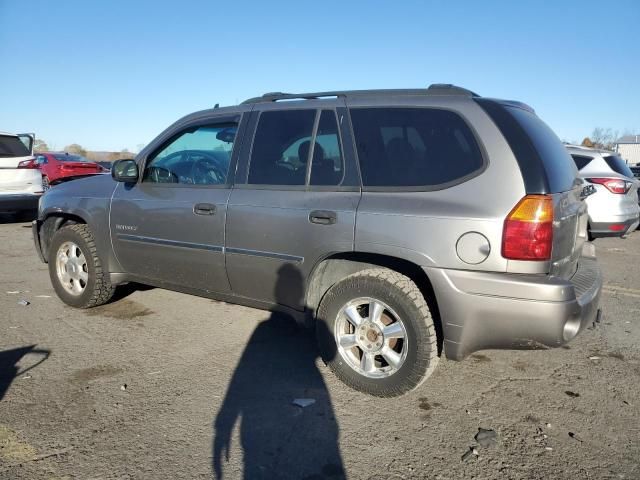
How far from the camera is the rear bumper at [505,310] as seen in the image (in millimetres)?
2609

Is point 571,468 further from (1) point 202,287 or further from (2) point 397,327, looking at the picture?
(1) point 202,287

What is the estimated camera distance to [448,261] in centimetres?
275

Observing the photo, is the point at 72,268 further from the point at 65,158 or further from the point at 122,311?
the point at 65,158

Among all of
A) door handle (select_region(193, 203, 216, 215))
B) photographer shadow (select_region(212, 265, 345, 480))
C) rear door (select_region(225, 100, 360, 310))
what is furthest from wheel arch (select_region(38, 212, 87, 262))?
Result: photographer shadow (select_region(212, 265, 345, 480))

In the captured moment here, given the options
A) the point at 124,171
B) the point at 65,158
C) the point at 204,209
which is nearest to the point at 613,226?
the point at 204,209

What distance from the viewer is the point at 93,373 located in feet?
11.1

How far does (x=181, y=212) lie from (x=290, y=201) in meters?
1.06

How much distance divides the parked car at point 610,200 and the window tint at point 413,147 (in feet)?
18.5

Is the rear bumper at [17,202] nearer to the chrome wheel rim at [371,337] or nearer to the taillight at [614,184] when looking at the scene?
the chrome wheel rim at [371,337]

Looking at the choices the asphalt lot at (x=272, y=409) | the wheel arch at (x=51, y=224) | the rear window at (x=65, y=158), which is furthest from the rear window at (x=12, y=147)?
the rear window at (x=65, y=158)

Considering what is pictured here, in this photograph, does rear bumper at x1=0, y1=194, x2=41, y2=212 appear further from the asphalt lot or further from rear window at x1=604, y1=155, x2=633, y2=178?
rear window at x1=604, y1=155, x2=633, y2=178

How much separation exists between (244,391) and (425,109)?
2.15 m

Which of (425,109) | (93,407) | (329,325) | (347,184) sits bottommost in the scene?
(93,407)

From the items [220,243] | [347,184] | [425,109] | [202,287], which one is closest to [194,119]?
[220,243]
